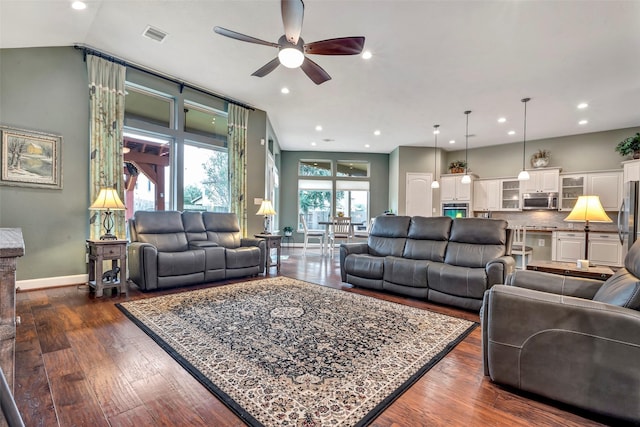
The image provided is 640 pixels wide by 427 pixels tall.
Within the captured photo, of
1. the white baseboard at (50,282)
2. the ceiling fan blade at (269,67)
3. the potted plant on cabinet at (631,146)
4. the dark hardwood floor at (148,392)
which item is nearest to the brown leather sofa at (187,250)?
the white baseboard at (50,282)

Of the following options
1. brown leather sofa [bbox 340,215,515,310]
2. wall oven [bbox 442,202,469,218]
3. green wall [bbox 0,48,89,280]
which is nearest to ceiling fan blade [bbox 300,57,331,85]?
brown leather sofa [bbox 340,215,515,310]

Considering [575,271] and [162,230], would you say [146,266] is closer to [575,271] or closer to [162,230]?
[162,230]

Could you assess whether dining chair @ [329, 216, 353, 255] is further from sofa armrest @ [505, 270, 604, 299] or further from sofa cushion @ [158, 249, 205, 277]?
sofa armrest @ [505, 270, 604, 299]

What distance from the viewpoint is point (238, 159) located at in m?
5.52

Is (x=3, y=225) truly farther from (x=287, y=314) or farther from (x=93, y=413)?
(x=287, y=314)

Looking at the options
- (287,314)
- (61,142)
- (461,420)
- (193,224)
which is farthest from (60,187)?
(461,420)

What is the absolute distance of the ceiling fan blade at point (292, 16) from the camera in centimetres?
223

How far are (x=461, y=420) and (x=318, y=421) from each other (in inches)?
28.0

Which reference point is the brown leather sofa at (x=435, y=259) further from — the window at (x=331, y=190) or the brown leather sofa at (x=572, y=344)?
the window at (x=331, y=190)

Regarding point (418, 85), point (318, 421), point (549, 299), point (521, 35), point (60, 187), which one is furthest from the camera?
point (418, 85)

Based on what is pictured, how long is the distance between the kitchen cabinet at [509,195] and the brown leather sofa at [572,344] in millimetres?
6152

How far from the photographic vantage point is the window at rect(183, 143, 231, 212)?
5.14 meters

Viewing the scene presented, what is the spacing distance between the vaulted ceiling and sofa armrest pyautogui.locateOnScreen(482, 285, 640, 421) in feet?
8.97

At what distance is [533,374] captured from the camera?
1.55 metres
